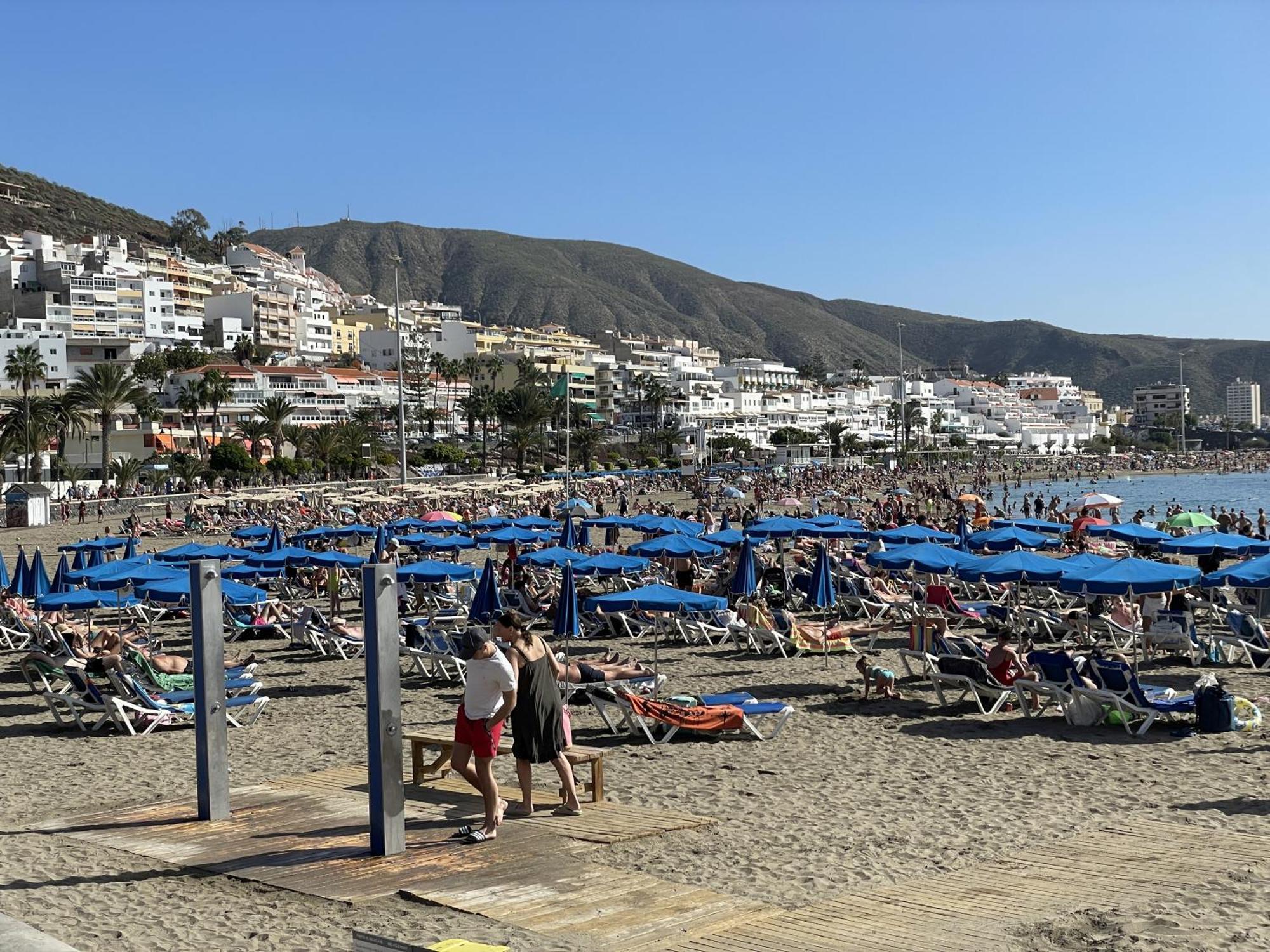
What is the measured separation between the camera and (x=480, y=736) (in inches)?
281

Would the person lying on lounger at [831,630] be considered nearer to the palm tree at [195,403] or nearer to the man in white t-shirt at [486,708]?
the man in white t-shirt at [486,708]

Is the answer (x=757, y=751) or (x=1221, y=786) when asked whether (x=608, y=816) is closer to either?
(x=757, y=751)

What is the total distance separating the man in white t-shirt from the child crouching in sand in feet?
20.5

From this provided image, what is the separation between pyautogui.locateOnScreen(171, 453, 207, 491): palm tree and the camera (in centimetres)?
6281

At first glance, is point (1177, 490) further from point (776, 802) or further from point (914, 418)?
point (776, 802)

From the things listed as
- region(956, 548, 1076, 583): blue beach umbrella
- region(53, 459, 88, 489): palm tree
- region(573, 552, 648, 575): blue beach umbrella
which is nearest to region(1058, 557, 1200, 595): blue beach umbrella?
region(956, 548, 1076, 583): blue beach umbrella

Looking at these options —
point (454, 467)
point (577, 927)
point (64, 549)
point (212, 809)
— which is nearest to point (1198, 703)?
point (577, 927)

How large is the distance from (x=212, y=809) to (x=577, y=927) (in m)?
3.06

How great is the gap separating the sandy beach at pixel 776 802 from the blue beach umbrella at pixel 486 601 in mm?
2257

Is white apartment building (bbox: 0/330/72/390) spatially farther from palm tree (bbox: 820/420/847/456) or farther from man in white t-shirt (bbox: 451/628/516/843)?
man in white t-shirt (bbox: 451/628/516/843)

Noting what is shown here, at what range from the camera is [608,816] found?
305 inches

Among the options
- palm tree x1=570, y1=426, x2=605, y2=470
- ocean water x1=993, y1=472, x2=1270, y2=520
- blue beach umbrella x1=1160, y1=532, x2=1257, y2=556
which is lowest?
ocean water x1=993, y1=472, x2=1270, y2=520

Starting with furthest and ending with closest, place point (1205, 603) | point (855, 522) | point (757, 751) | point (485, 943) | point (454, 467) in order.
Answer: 1. point (454, 467)
2. point (855, 522)
3. point (1205, 603)
4. point (757, 751)
5. point (485, 943)

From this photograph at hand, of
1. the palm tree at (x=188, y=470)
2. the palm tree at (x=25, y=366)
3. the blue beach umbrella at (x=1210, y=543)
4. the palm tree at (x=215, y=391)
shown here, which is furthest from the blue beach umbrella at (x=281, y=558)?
the palm tree at (x=215, y=391)
